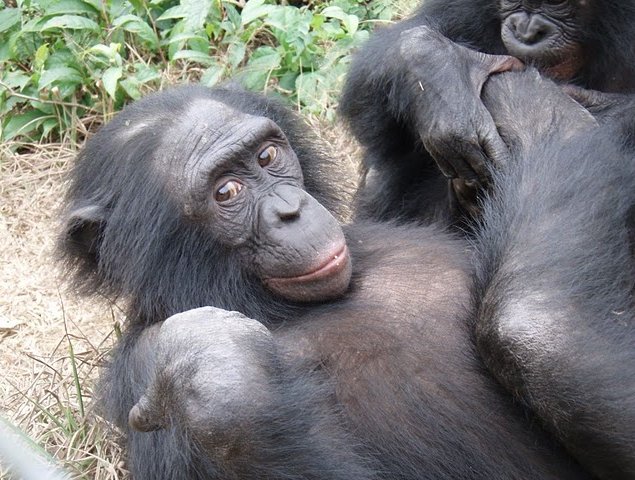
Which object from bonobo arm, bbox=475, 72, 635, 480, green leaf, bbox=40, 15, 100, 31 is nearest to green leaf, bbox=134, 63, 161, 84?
green leaf, bbox=40, 15, 100, 31

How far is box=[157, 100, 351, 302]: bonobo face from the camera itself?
3.46 metres

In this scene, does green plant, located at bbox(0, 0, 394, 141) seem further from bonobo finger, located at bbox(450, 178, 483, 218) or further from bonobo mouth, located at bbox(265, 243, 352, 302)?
bonobo mouth, located at bbox(265, 243, 352, 302)

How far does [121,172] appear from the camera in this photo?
379 centimetres

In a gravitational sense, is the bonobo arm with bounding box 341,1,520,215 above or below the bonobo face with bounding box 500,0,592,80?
below

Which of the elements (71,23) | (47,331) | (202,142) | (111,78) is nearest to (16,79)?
(71,23)

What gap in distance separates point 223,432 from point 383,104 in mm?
2079

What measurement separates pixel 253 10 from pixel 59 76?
1215 mm

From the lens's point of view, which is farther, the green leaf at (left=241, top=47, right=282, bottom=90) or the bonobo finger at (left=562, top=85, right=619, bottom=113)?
the green leaf at (left=241, top=47, right=282, bottom=90)

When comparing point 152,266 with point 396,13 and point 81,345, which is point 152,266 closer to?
point 81,345

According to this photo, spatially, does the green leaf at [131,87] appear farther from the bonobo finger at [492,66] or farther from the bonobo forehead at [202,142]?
the bonobo finger at [492,66]

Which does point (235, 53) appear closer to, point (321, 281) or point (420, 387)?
point (321, 281)

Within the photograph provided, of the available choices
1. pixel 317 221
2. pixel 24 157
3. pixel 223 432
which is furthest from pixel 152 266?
pixel 24 157

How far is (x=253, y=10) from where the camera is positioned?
20.1 feet

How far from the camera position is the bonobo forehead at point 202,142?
11.9ft
